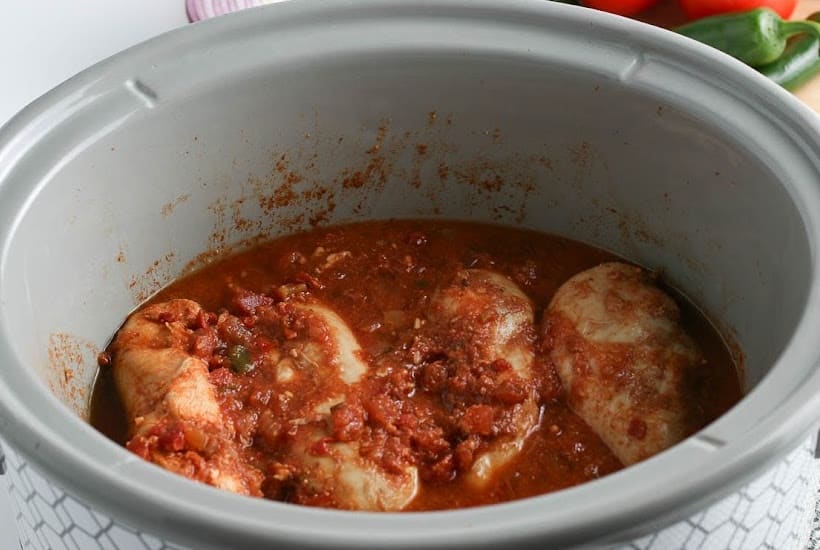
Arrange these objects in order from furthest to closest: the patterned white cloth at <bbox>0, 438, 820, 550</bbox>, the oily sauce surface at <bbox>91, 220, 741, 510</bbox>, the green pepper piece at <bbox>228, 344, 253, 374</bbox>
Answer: the green pepper piece at <bbox>228, 344, 253, 374</bbox>
the oily sauce surface at <bbox>91, 220, 741, 510</bbox>
the patterned white cloth at <bbox>0, 438, 820, 550</bbox>

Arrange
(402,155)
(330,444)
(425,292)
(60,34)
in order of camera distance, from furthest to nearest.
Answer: (60,34) < (402,155) < (425,292) < (330,444)

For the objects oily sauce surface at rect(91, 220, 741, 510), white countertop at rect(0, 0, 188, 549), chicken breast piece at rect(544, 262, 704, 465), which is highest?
white countertop at rect(0, 0, 188, 549)

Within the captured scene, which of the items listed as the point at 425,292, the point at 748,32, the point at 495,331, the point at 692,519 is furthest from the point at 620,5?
the point at 692,519

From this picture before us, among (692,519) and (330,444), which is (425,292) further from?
(692,519)

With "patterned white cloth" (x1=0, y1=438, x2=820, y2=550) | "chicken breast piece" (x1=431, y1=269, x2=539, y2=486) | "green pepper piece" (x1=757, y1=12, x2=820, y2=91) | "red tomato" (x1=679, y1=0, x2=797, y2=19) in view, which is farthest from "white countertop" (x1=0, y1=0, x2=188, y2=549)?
"green pepper piece" (x1=757, y1=12, x2=820, y2=91)

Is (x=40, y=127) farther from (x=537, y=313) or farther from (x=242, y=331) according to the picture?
(x=537, y=313)

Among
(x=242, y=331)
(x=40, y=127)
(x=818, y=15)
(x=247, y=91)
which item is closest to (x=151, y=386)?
(x=242, y=331)

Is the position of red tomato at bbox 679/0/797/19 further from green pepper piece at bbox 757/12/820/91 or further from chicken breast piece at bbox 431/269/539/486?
chicken breast piece at bbox 431/269/539/486
